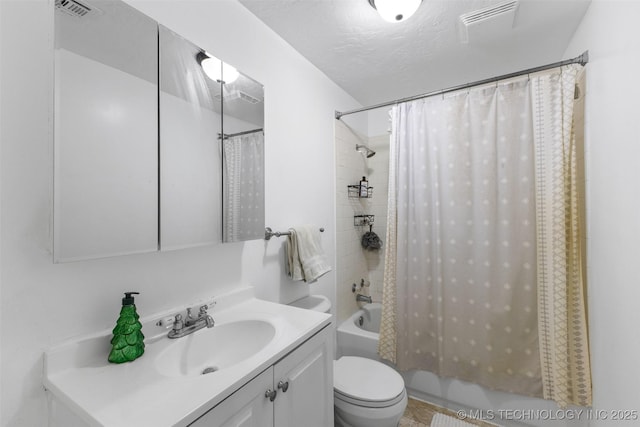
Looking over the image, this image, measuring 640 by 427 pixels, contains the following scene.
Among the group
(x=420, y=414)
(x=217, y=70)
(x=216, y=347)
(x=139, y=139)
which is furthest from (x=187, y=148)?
(x=420, y=414)

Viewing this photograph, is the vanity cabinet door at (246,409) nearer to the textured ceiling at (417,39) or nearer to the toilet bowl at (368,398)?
the toilet bowl at (368,398)

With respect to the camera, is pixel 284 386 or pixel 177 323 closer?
pixel 284 386

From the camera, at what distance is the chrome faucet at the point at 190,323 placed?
1.01m

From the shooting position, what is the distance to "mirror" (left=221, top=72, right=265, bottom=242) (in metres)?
1.23

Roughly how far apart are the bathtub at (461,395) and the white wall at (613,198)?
0.96 feet

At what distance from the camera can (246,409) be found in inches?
30.2

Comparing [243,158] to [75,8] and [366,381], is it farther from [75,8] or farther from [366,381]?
[366,381]

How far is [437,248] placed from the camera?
5.86 ft

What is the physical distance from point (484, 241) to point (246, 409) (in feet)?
5.08

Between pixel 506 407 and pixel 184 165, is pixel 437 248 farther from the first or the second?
pixel 184 165

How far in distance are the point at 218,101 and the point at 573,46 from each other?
2124mm

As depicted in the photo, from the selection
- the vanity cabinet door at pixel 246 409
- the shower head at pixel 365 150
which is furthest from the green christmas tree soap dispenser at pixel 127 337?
the shower head at pixel 365 150

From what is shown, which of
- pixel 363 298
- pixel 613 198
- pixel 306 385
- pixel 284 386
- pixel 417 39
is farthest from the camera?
pixel 363 298

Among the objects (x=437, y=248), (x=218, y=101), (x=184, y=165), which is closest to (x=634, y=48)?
(x=437, y=248)
